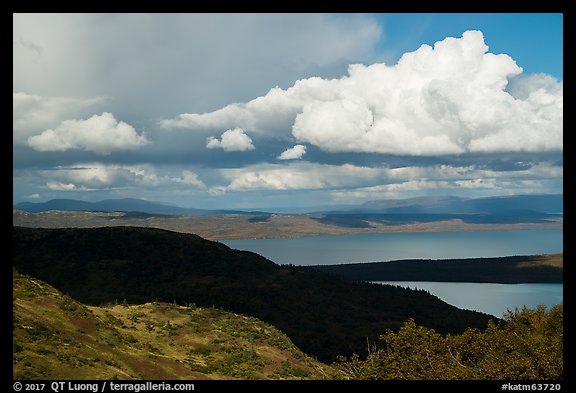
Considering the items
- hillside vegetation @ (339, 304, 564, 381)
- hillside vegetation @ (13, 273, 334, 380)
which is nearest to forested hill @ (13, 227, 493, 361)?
hillside vegetation @ (13, 273, 334, 380)

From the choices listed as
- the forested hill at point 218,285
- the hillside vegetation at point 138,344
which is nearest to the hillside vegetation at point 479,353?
the hillside vegetation at point 138,344

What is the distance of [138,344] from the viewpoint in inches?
1843

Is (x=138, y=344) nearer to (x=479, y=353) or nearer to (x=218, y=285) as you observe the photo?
(x=479, y=353)

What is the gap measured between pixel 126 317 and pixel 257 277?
80.7 metres

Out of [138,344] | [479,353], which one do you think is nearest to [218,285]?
[138,344]

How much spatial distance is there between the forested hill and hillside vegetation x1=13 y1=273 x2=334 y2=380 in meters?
25.9

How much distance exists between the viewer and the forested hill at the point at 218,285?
97.4m

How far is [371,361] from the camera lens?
2889cm

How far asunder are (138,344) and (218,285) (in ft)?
231

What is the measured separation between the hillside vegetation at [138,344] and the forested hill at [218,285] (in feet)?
85.1

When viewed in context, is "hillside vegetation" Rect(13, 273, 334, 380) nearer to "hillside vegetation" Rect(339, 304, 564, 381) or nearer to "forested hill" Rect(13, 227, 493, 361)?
"hillside vegetation" Rect(339, 304, 564, 381)

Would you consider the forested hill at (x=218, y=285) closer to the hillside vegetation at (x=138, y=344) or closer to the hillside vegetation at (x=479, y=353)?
the hillside vegetation at (x=138, y=344)
